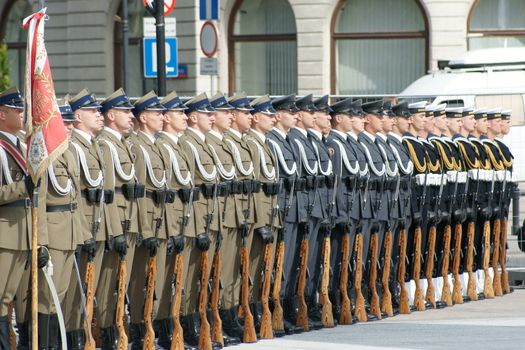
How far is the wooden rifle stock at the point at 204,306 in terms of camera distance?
11.2m

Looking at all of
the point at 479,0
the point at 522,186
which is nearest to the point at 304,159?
the point at 522,186

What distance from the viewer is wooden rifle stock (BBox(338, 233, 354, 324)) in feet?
42.8

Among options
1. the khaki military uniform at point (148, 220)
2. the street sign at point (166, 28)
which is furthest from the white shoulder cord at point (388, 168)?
the street sign at point (166, 28)

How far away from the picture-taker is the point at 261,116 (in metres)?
12.4

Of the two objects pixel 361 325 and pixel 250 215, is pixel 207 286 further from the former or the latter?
pixel 361 325

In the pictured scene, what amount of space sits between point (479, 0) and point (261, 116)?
729 inches

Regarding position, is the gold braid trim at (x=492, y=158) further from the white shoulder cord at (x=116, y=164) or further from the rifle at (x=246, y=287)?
the white shoulder cord at (x=116, y=164)

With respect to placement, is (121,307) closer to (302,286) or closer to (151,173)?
(151,173)

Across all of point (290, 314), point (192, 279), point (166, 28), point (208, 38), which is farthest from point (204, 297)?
point (166, 28)

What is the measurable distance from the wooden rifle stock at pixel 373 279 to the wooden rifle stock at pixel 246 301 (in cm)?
188

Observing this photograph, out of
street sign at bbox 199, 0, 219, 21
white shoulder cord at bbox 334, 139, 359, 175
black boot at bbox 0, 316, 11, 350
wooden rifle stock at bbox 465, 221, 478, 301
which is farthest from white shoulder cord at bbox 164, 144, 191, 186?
street sign at bbox 199, 0, 219, 21

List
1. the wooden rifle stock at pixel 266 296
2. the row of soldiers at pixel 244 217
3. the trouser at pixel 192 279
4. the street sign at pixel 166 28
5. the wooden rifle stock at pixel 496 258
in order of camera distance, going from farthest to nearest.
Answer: the street sign at pixel 166 28, the wooden rifle stock at pixel 496 258, the wooden rifle stock at pixel 266 296, the trouser at pixel 192 279, the row of soldiers at pixel 244 217

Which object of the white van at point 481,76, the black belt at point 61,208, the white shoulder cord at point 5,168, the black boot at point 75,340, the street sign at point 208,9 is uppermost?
the street sign at point 208,9

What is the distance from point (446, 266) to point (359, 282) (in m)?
1.78
